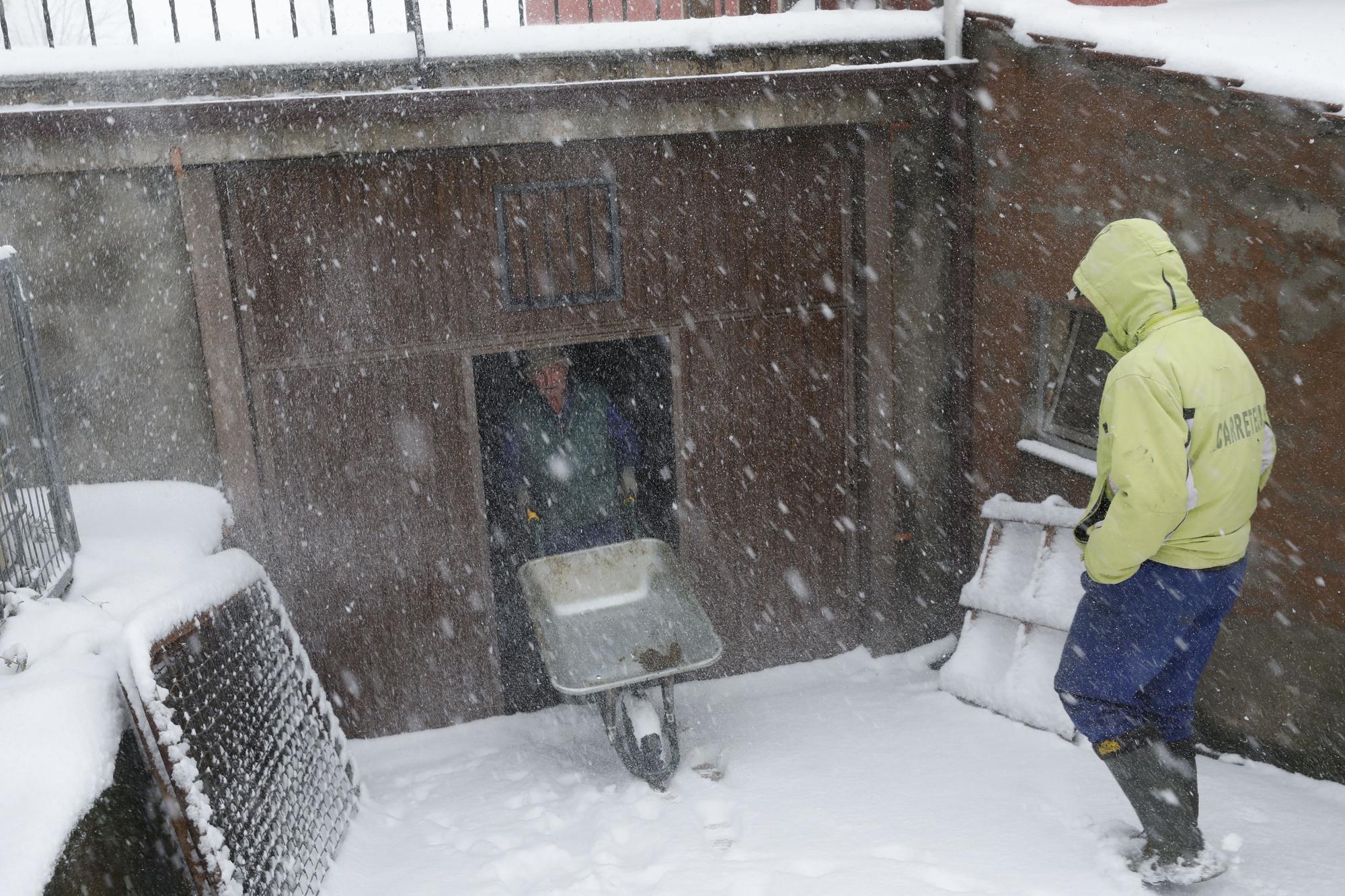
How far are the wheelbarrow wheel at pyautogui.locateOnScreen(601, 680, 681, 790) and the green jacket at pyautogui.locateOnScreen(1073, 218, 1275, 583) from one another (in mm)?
2107

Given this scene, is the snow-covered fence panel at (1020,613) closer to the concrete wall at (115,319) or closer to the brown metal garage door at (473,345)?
the brown metal garage door at (473,345)

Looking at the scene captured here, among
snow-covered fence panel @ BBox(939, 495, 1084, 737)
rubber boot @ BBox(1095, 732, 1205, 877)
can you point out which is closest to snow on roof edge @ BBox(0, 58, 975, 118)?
snow-covered fence panel @ BBox(939, 495, 1084, 737)

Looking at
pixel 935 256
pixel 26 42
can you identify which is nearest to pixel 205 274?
pixel 935 256

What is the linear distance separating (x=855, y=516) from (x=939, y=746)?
1.56m

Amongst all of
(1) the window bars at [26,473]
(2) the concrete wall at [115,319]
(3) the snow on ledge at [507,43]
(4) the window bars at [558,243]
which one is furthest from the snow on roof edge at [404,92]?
(1) the window bars at [26,473]

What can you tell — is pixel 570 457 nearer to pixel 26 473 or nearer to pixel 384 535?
pixel 384 535

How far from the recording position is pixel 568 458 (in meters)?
5.89

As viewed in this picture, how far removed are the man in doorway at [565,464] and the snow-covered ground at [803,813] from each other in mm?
1075

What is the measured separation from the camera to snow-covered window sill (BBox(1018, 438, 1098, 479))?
5055 mm

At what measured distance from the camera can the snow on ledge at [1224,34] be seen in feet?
12.8

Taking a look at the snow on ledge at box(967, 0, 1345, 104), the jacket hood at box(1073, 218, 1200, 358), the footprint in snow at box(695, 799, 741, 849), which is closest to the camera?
the jacket hood at box(1073, 218, 1200, 358)

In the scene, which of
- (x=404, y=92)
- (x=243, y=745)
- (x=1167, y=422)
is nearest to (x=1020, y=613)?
(x=1167, y=422)

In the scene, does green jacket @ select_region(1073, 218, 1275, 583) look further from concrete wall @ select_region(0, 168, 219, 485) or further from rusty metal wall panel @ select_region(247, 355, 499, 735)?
concrete wall @ select_region(0, 168, 219, 485)

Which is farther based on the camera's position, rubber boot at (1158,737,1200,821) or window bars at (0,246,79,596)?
window bars at (0,246,79,596)
